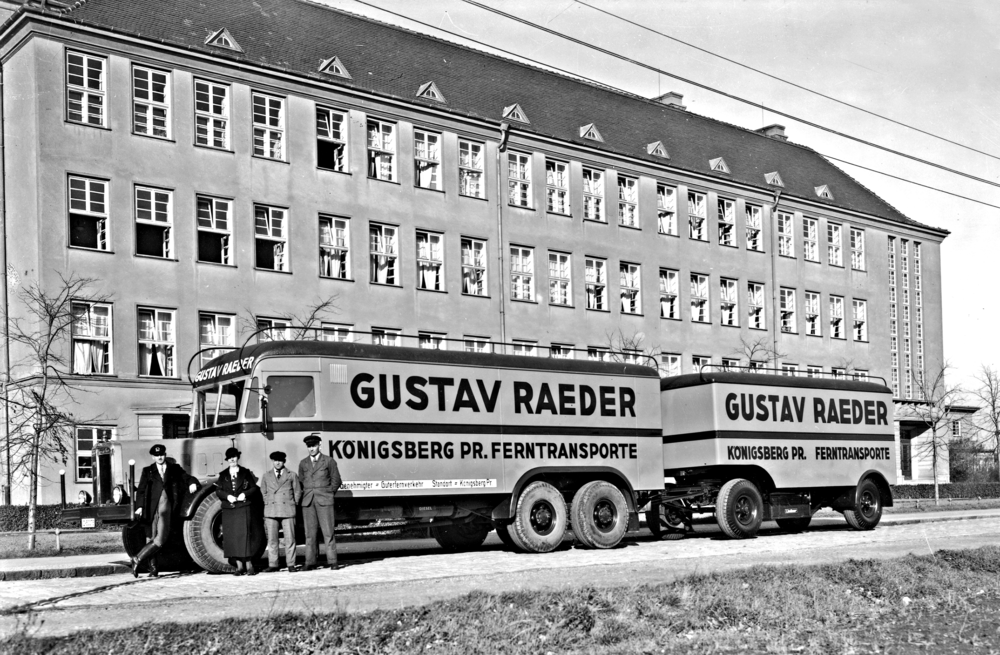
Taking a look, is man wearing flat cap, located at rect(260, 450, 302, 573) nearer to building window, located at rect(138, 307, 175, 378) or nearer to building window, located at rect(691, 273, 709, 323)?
building window, located at rect(138, 307, 175, 378)

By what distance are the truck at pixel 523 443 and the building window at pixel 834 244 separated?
3334cm

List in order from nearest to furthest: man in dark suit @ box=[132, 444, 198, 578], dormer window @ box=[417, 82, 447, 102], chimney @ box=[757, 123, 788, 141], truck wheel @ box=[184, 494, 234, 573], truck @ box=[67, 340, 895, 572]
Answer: man in dark suit @ box=[132, 444, 198, 578], truck wheel @ box=[184, 494, 234, 573], truck @ box=[67, 340, 895, 572], dormer window @ box=[417, 82, 447, 102], chimney @ box=[757, 123, 788, 141]

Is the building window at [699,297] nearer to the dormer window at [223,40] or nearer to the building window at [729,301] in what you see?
the building window at [729,301]

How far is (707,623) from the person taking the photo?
11688 millimetres

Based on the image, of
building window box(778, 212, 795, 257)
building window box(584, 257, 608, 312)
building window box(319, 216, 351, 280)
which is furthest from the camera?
building window box(778, 212, 795, 257)

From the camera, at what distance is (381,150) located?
136ft

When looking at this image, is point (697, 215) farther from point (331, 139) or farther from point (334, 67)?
A: point (331, 139)

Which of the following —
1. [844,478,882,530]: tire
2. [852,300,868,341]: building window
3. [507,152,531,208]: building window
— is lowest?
[844,478,882,530]: tire

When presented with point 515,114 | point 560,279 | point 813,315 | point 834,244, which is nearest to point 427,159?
point 515,114

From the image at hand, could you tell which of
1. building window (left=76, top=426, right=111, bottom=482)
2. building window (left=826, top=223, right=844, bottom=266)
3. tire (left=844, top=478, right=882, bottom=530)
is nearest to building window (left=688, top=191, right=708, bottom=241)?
building window (left=826, top=223, right=844, bottom=266)

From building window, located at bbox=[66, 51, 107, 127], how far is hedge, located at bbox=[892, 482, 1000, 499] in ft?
114

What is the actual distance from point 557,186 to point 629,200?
4.21 m

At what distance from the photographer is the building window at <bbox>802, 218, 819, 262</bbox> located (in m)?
57.8

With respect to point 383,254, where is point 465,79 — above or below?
above
